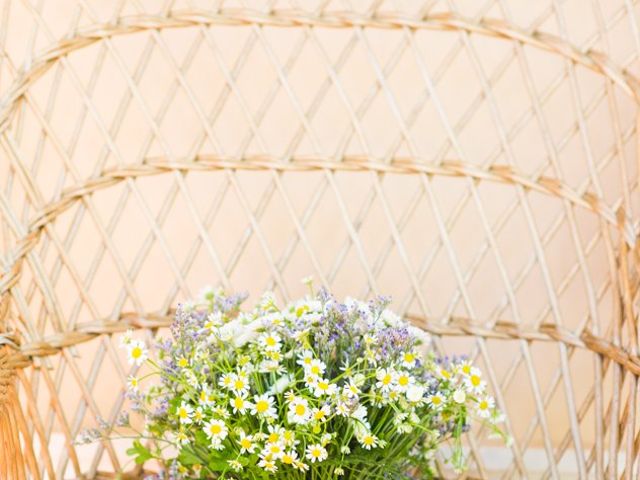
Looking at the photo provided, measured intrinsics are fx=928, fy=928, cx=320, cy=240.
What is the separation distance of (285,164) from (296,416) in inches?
20.7

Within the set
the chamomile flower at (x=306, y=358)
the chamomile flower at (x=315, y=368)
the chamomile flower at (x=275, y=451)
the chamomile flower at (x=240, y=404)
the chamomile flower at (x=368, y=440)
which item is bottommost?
the chamomile flower at (x=275, y=451)

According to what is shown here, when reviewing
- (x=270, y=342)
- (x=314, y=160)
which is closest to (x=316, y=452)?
(x=270, y=342)

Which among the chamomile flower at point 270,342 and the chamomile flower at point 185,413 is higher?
the chamomile flower at point 270,342

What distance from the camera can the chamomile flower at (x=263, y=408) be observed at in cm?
104

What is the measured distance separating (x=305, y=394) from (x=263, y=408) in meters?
0.05

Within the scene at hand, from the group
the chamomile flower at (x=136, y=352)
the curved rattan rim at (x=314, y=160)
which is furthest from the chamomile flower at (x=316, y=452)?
the curved rattan rim at (x=314, y=160)

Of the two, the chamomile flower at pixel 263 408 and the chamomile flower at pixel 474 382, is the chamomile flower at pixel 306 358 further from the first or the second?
the chamomile flower at pixel 474 382

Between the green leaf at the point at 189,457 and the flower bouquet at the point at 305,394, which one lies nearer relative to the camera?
the flower bouquet at the point at 305,394

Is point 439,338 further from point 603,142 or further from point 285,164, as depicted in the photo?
point 603,142

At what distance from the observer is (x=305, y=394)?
3.47 feet

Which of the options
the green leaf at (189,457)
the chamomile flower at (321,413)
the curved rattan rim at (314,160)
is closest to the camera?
the chamomile flower at (321,413)

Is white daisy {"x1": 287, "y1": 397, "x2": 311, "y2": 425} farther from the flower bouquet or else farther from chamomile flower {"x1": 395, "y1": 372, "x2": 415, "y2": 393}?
chamomile flower {"x1": 395, "y1": 372, "x2": 415, "y2": 393}

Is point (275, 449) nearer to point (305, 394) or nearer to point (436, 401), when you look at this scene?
point (305, 394)

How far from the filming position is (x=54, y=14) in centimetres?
217
